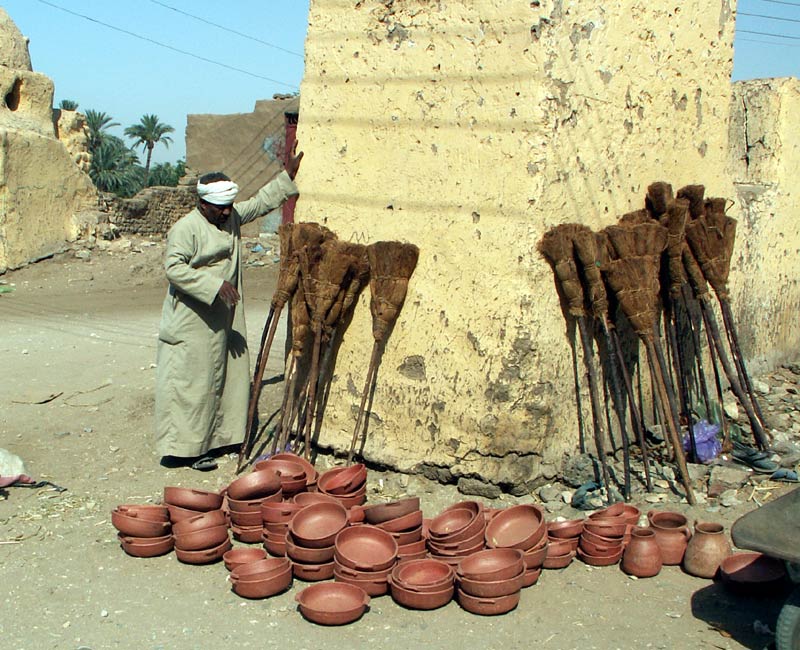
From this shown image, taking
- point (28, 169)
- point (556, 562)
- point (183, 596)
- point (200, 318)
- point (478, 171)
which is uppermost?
point (28, 169)

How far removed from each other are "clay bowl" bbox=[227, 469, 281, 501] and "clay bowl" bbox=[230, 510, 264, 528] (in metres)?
0.08

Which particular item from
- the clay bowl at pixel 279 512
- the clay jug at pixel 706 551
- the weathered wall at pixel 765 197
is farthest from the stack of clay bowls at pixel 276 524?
the weathered wall at pixel 765 197

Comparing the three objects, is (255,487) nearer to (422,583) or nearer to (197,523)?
(197,523)

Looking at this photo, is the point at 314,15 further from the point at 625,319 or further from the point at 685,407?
the point at 685,407

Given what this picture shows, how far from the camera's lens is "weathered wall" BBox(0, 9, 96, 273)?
12.6 meters

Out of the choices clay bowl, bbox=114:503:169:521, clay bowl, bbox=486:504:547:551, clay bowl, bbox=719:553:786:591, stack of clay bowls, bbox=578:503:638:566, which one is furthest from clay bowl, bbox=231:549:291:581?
clay bowl, bbox=719:553:786:591

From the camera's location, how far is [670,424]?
15.3 ft

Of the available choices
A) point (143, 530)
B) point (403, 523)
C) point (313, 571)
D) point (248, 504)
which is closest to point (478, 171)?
point (403, 523)

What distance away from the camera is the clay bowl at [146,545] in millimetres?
3992

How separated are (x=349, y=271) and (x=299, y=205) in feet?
2.23

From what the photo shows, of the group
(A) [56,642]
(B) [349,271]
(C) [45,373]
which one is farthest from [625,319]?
(C) [45,373]

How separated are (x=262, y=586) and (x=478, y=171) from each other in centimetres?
230

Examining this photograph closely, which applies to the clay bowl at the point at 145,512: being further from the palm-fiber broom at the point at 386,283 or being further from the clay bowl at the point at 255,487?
the palm-fiber broom at the point at 386,283

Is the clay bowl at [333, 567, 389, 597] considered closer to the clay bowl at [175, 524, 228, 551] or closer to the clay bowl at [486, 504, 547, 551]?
the clay bowl at [486, 504, 547, 551]
